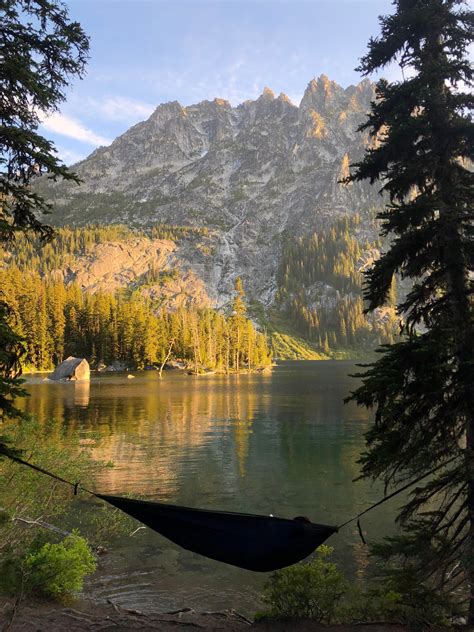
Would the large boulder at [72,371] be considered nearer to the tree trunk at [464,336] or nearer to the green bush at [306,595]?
the green bush at [306,595]

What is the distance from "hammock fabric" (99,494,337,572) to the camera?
5.86 meters

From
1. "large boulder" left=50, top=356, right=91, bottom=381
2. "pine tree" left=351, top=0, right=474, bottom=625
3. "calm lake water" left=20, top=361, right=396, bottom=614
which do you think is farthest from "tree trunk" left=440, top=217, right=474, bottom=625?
"large boulder" left=50, top=356, right=91, bottom=381

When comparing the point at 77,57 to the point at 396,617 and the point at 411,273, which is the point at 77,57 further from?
the point at 396,617

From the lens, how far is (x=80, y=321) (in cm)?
10475

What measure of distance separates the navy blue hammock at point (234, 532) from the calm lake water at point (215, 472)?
469 cm

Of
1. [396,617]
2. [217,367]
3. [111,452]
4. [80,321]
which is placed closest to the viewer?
[396,617]

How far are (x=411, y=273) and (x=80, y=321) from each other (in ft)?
347

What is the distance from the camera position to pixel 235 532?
5961 mm

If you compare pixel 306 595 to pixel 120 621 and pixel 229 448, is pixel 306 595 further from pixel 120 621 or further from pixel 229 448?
pixel 229 448

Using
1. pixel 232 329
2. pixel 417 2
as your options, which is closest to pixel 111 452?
→ pixel 417 2

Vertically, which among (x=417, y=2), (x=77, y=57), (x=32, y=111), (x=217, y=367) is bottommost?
(x=217, y=367)

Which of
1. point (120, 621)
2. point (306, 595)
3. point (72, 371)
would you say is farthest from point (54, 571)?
point (72, 371)

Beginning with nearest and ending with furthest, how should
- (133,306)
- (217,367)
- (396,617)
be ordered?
(396,617) → (133,306) → (217,367)

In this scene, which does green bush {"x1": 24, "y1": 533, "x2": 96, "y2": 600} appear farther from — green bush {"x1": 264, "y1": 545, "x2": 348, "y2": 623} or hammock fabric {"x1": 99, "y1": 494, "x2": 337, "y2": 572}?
green bush {"x1": 264, "y1": 545, "x2": 348, "y2": 623}
